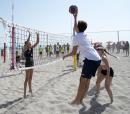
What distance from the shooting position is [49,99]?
700cm

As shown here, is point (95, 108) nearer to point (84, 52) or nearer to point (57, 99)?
point (57, 99)

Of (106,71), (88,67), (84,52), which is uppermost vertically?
(84,52)

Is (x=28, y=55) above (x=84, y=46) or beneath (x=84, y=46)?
beneath

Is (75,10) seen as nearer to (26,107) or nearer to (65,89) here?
(26,107)

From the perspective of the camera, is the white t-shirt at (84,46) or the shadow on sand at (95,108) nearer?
the white t-shirt at (84,46)

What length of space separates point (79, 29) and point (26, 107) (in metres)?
2.06

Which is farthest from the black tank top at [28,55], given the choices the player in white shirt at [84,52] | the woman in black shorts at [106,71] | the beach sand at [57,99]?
the player in white shirt at [84,52]

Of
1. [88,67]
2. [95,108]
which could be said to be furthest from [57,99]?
[88,67]

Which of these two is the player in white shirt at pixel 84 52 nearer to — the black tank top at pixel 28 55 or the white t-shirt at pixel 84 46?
the white t-shirt at pixel 84 46

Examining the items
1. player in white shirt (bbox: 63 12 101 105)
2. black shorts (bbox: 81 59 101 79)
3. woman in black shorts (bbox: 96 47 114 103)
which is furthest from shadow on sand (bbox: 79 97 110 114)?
black shorts (bbox: 81 59 101 79)

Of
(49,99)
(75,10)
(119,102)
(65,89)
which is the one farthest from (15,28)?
(75,10)

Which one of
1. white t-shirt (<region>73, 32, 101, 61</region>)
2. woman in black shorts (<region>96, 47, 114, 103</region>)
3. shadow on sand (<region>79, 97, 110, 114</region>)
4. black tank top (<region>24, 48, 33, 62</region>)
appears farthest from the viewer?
black tank top (<region>24, 48, 33, 62</region>)

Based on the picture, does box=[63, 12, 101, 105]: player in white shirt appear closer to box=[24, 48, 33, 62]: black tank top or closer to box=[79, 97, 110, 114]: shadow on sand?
box=[79, 97, 110, 114]: shadow on sand

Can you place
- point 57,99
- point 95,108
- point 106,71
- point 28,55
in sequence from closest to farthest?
point 95,108
point 106,71
point 57,99
point 28,55
